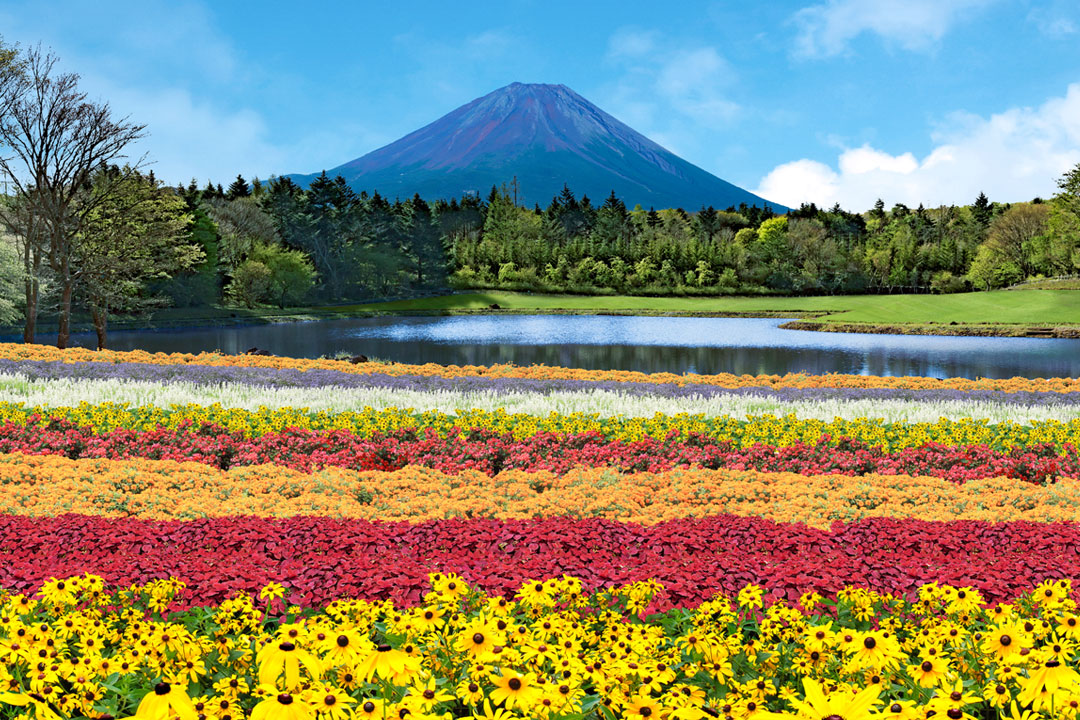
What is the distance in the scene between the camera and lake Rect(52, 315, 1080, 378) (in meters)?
31.1

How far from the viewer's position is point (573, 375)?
1928 centimetres

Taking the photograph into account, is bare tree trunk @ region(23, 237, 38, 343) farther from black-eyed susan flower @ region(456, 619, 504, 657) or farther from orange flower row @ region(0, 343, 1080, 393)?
black-eyed susan flower @ region(456, 619, 504, 657)

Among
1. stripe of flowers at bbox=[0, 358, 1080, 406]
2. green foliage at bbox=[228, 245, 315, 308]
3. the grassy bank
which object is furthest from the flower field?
green foliage at bbox=[228, 245, 315, 308]

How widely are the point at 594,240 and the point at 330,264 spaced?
127 feet

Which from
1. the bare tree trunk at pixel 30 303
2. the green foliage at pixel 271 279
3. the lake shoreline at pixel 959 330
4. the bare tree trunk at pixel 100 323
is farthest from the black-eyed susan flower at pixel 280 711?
the green foliage at pixel 271 279

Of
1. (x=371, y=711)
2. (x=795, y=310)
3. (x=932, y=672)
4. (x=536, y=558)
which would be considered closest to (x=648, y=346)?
(x=795, y=310)

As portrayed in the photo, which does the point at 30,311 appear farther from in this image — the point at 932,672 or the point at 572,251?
the point at 572,251

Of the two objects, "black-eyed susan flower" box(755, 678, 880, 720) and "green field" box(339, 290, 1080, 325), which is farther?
"green field" box(339, 290, 1080, 325)

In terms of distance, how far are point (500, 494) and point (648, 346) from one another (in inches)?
1277

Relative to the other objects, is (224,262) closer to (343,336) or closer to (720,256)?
(343,336)

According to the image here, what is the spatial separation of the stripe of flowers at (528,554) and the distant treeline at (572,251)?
6183 centimetres

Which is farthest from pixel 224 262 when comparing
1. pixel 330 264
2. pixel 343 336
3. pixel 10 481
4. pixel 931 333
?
pixel 10 481

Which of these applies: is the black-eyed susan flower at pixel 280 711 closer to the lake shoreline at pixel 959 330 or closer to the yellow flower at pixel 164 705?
the yellow flower at pixel 164 705

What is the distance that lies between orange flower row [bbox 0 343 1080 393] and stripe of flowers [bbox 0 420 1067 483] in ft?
21.8
